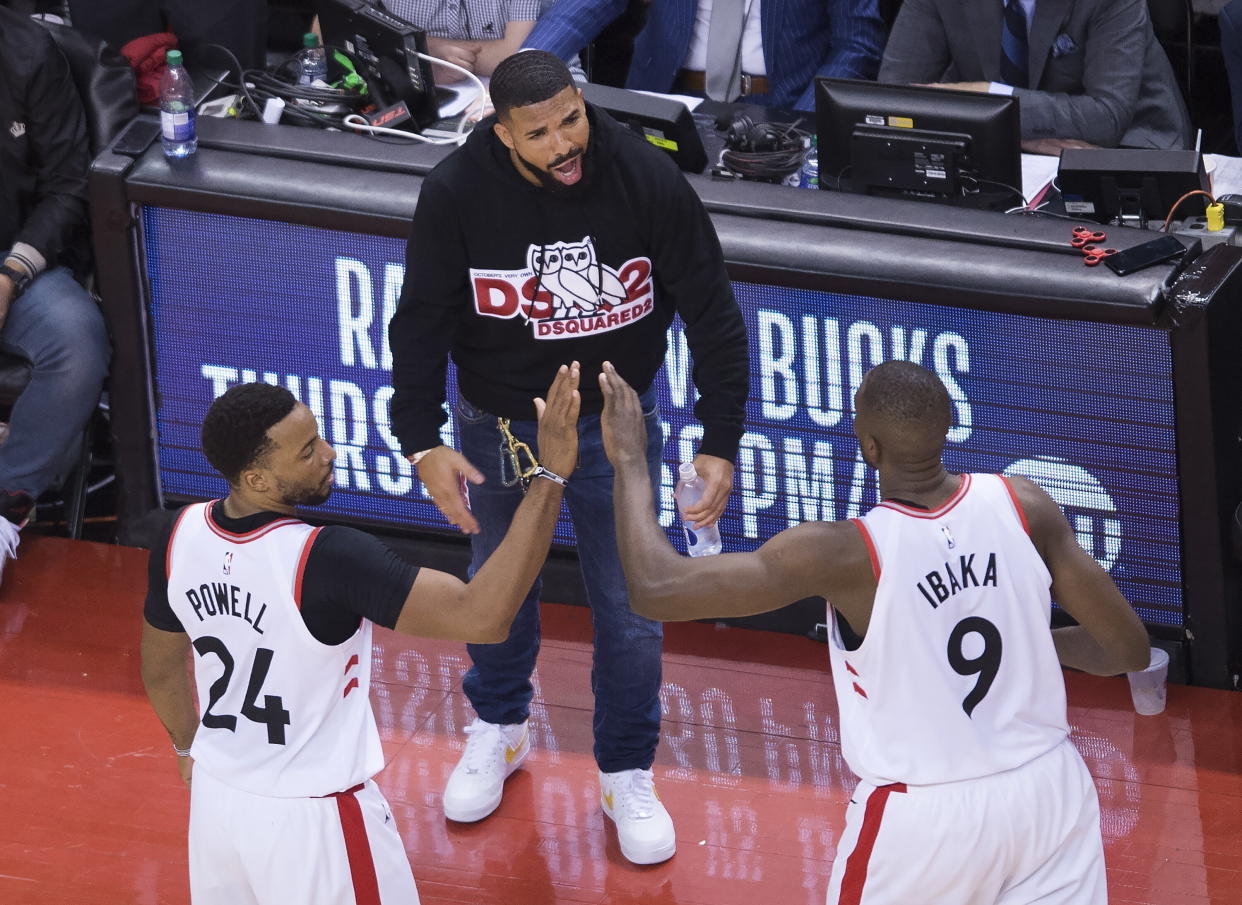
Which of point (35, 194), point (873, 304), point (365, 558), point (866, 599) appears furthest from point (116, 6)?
point (866, 599)

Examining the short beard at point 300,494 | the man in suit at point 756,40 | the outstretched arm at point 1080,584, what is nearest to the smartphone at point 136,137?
the man in suit at point 756,40

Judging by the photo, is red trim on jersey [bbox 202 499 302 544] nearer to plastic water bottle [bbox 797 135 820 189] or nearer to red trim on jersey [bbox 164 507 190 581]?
red trim on jersey [bbox 164 507 190 581]

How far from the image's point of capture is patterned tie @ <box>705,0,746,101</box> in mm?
5820

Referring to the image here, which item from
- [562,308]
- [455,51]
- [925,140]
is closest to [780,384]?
[925,140]

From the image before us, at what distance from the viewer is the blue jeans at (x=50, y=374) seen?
4664 mm

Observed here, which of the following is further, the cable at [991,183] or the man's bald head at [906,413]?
the cable at [991,183]

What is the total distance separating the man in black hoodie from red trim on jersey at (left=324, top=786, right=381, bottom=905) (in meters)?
0.71

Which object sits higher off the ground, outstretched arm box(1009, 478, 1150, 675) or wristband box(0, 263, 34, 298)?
wristband box(0, 263, 34, 298)

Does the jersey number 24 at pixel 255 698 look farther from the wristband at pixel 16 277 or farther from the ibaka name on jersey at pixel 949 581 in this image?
the wristband at pixel 16 277

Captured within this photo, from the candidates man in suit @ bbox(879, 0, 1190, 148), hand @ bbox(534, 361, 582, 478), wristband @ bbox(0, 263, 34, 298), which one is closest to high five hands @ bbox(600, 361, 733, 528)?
hand @ bbox(534, 361, 582, 478)

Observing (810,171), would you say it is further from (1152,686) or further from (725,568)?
(725,568)

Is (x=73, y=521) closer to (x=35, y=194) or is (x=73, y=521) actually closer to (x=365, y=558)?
(x=35, y=194)

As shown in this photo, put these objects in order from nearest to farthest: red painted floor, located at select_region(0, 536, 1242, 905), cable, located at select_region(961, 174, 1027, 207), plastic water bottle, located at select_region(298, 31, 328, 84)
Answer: red painted floor, located at select_region(0, 536, 1242, 905) < cable, located at select_region(961, 174, 1027, 207) < plastic water bottle, located at select_region(298, 31, 328, 84)

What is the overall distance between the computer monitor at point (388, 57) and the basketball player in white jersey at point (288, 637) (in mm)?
2377
